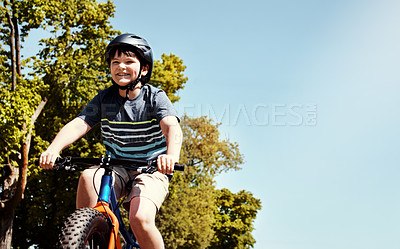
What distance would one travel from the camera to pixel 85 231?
2.62 metres

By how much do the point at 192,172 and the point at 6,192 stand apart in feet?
47.0

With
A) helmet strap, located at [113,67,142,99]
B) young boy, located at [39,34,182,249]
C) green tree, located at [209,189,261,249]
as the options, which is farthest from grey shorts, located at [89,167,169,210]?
green tree, located at [209,189,261,249]

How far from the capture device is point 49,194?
22266 millimetres

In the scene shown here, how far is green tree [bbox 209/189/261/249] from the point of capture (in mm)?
43156

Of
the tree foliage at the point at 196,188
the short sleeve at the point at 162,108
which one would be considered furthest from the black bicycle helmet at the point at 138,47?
the tree foliage at the point at 196,188

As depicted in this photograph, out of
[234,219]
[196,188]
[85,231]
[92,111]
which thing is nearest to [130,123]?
[92,111]

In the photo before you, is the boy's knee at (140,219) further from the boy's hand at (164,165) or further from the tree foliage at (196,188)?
the tree foliage at (196,188)

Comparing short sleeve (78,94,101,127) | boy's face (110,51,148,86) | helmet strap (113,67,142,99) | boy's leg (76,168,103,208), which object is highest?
boy's face (110,51,148,86)

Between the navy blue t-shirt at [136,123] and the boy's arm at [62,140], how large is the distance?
85mm

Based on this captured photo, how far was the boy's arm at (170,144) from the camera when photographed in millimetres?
3041

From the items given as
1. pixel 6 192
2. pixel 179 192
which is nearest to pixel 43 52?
pixel 6 192

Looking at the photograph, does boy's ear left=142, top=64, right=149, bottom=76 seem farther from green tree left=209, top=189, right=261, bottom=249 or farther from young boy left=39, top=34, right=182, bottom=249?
green tree left=209, top=189, right=261, bottom=249

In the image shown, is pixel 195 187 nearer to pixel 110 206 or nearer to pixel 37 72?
pixel 37 72

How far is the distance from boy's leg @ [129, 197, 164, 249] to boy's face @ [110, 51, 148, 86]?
111cm
